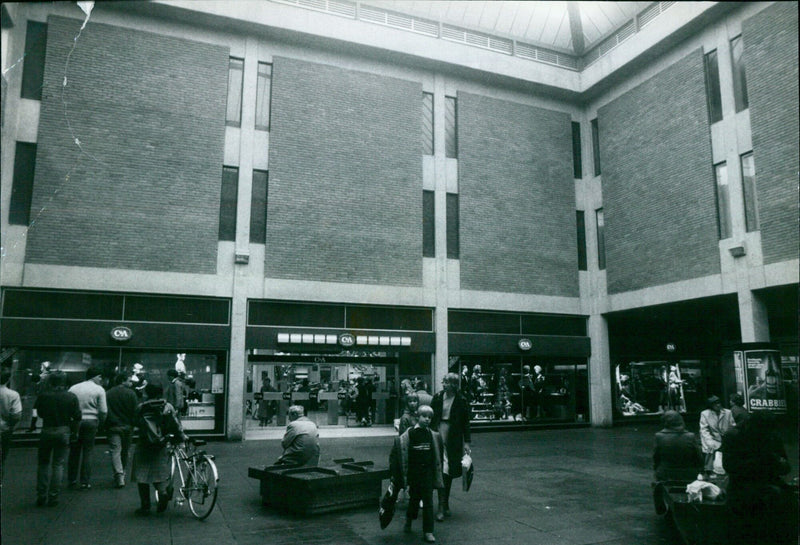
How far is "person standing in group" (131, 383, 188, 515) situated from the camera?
832 cm

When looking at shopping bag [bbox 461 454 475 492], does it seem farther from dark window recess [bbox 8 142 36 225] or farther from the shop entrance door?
dark window recess [bbox 8 142 36 225]

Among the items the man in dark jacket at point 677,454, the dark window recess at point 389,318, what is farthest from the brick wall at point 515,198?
the man in dark jacket at point 677,454

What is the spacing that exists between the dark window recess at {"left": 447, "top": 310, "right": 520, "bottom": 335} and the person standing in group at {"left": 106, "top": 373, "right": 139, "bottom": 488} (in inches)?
443

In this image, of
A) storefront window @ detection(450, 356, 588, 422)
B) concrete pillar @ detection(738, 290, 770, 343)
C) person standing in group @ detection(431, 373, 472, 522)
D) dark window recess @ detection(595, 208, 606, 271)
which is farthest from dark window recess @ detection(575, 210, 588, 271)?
person standing in group @ detection(431, 373, 472, 522)

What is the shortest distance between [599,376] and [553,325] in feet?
8.35

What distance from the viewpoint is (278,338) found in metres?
17.7

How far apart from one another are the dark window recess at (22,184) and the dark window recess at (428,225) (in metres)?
11.3

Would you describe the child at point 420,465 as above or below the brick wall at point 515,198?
below

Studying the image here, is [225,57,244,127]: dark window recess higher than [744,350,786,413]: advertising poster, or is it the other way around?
[225,57,244,127]: dark window recess

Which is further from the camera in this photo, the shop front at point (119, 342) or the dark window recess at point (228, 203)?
the dark window recess at point (228, 203)

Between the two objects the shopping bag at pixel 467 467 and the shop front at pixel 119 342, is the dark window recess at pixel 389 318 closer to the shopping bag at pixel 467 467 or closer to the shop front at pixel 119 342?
the shop front at pixel 119 342

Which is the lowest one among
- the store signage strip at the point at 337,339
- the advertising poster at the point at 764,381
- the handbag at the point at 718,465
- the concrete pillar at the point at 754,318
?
the handbag at the point at 718,465

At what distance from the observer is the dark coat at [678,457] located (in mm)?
7699

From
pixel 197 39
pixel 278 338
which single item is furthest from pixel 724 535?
pixel 197 39
